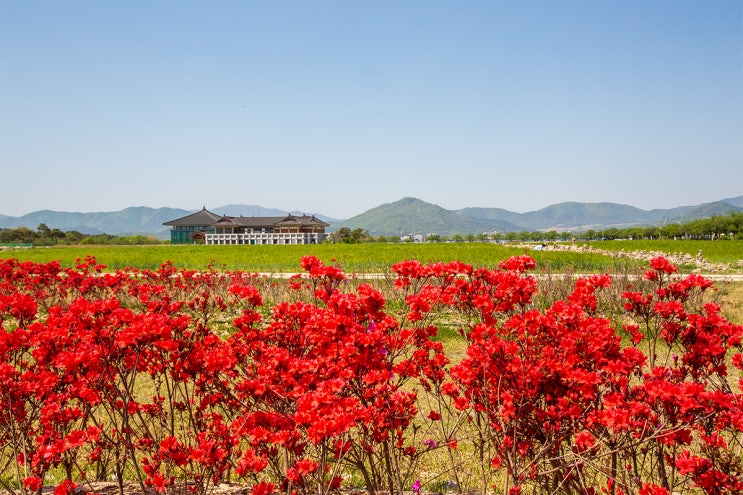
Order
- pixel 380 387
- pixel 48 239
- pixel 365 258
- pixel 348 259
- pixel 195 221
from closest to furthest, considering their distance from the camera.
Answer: pixel 380 387
pixel 348 259
pixel 365 258
pixel 195 221
pixel 48 239

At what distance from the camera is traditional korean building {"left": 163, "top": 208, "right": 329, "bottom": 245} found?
77438mm

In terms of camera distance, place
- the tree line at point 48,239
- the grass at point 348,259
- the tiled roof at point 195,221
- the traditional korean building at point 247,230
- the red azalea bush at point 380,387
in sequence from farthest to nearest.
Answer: the tree line at point 48,239, the tiled roof at point 195,221, the traditional korean building at point 247,230, the grass at point 348,259, the red azalea bush at point 380,387

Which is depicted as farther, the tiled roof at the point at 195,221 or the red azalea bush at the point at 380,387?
the tiled roof at the point at 195,221

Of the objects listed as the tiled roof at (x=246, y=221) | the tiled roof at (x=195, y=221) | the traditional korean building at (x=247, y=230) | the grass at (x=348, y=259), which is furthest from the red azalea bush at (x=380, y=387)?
the tiled roof at (x=195, y=221)

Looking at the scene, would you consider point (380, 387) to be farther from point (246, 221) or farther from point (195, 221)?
point (195, 221)

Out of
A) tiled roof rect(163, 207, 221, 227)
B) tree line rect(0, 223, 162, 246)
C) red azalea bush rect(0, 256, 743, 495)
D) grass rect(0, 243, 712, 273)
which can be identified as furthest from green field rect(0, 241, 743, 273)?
tree line rect(0, 223, 162, 246)

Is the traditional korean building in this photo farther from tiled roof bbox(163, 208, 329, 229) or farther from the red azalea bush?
the red azalea bush

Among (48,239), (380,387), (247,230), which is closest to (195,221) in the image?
(247,230)

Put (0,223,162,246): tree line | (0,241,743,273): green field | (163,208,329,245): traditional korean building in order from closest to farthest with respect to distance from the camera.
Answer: (0,241,743,273): green field
(163,208,329,245): traditional korean building
(0,223,162,246): tree line

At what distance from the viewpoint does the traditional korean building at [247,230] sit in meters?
77.4

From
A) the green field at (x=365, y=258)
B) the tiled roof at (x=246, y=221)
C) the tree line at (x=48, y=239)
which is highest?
the tiled roof at (x=246, y=221)

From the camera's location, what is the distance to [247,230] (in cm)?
8388

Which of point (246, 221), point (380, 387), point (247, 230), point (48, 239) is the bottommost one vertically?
point (380, 387)

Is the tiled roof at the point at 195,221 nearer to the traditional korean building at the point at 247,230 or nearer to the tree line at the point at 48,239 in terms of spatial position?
the traditional korean building at the point at 247,230
